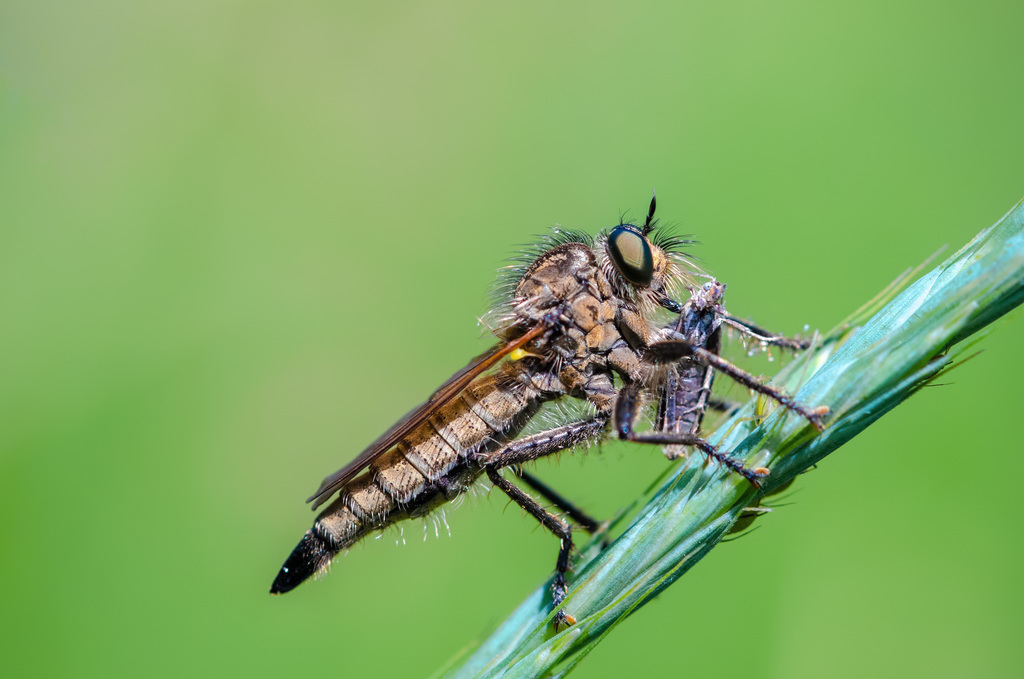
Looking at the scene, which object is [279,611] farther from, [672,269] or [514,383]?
[672,269]

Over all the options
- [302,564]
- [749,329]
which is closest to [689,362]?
[749,329]

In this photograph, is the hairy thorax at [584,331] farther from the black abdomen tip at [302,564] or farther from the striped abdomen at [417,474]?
the black abdomen tip at [302,564]

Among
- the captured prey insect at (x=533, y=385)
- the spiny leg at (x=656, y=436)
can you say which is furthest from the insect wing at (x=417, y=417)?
the spiny leg at (x=656, y=436)

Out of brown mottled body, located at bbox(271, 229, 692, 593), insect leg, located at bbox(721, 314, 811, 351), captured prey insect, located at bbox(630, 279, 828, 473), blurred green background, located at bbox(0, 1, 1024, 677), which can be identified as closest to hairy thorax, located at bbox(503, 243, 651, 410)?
brown mottled body, located at bbox(271, 229, 692, 593)

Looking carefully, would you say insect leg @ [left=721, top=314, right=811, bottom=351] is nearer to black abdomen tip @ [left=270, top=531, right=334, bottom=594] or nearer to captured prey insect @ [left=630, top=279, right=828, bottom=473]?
captured prey insect @ [left=630, top=279, right=828, bottom=473]

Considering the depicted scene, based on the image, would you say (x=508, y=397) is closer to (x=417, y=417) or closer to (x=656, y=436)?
(x=417, y=417)

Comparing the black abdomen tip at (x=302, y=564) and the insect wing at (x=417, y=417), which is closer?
the insect wing at (x=417, y=417)

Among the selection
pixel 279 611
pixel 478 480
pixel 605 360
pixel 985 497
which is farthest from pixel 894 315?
pixel 279 611
